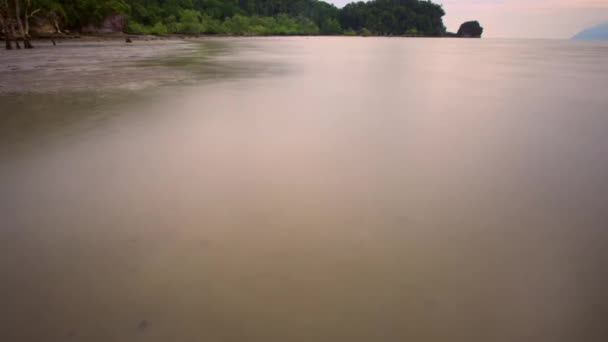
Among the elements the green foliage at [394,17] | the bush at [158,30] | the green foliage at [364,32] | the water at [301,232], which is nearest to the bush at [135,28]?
the bush at [158,30]

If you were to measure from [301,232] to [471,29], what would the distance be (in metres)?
160

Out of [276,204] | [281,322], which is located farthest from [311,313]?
[276,204]

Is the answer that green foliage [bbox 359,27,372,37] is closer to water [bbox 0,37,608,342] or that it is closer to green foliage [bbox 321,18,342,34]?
green foliage [bbox 321,18,342,34]

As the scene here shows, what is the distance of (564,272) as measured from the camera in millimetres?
1306

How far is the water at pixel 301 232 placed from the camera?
111 cm

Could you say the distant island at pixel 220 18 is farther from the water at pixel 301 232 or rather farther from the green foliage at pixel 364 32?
the water at pixel 301 232

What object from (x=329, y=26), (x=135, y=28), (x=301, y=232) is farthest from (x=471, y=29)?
(x=301, y=232)

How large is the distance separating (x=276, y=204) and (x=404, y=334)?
40.6 inches

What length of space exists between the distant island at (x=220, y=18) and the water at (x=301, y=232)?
60.5ft

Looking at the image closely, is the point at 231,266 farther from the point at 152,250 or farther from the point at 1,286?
the point at 1,286

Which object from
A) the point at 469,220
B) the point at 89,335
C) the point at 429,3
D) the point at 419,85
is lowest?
the point at 89,335

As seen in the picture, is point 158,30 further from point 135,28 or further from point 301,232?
point 301,232

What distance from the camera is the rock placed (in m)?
133

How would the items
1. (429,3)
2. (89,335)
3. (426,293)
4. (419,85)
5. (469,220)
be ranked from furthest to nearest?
(429,3)
(419,85)
(469,220)
(426,293)
(89,335)
